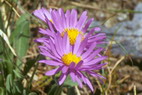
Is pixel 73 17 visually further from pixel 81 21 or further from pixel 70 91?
pixel 70 91

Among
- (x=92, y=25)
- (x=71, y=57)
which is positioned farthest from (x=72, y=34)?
(x=92, y=25)

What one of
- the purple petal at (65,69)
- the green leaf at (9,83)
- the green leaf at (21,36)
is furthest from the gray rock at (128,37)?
the purple petal at (65,69)

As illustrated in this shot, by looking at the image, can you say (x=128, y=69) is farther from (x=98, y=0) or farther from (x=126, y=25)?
(x=98, y=0)

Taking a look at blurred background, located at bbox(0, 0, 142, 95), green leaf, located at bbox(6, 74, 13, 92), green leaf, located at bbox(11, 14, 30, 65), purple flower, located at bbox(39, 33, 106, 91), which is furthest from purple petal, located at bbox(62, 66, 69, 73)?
green leaf, located at bbox(11, 14, 30, 65)

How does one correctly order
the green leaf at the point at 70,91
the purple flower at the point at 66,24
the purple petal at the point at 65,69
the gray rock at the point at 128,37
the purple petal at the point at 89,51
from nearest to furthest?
the purple petal at the point at 65,69
the purple petal at the point at 89,51
the purple flower at the point at 66,24
the green leaf at the point at 70,91
the gray rock at the point at 128,37

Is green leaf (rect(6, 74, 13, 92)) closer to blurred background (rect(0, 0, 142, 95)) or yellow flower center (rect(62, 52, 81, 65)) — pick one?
blurred background (rect(0, 0, 142, 95))

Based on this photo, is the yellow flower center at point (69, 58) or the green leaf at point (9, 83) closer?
the yellow flower center at point (69, 58)

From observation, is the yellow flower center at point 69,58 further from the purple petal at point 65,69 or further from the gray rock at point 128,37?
the gray rock at point 128,37

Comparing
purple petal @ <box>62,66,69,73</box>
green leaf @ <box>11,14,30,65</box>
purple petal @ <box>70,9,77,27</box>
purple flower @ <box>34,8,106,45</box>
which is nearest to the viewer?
purple petal @ <box>62,66,69,73</box>
